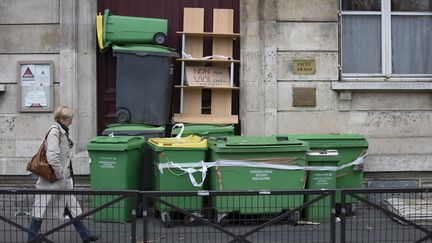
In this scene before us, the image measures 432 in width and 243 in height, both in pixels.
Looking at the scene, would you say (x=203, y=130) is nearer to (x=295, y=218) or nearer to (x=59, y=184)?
(x=59, y=184)

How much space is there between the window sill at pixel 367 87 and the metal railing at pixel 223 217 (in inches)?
104

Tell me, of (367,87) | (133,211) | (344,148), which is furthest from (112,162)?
(367,87)

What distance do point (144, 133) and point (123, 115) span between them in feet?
1.67

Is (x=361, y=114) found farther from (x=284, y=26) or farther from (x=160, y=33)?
(x=160, y=33)

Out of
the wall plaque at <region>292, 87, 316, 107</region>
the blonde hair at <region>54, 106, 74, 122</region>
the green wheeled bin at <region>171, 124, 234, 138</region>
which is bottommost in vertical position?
the green wheeled bin at <region>171, 124, 234, 138</region>

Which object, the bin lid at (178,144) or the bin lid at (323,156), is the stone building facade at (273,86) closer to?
the bin lid at (323,156)

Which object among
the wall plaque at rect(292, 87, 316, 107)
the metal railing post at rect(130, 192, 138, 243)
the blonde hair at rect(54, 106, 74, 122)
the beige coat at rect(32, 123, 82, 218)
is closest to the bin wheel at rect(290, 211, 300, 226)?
the metal railing post at rect(130, 192, 138, 243)

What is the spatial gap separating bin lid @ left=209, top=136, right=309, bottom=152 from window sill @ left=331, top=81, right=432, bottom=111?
1.65m

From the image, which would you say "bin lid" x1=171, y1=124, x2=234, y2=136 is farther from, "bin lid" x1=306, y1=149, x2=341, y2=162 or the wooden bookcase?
"bin lid" x1=306, y1=149, x2=341, y2=162

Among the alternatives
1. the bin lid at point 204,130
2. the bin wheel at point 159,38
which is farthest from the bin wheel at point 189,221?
the bin wheel at point 159,38

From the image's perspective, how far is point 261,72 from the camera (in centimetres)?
869

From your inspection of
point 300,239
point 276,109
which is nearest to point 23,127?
point 276,109

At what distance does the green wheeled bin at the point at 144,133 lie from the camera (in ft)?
25.3

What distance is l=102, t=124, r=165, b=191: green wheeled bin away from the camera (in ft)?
25.3
